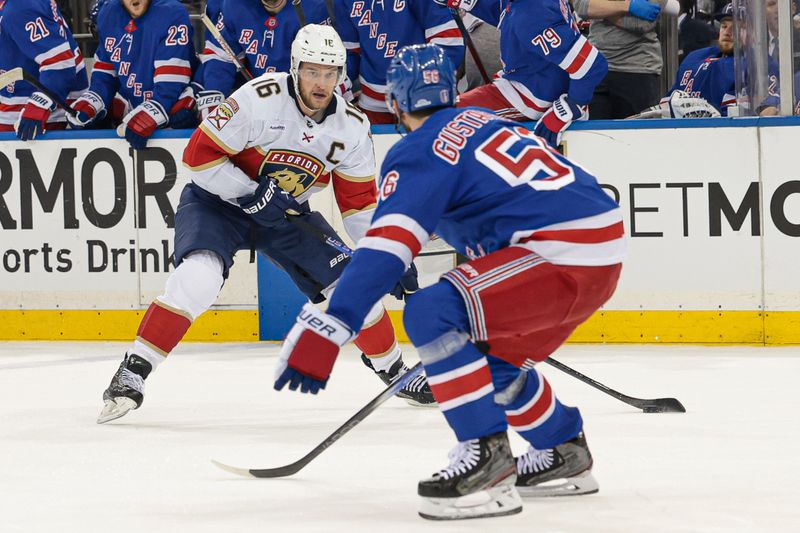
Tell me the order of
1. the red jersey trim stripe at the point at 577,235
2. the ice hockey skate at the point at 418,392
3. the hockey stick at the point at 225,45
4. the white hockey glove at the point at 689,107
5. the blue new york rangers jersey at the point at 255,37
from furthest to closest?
the blue new york rangers jersey at the point at 255,37, the hockey stick at the point at 225,45, the white hockey glove at the point at 689,107, the ice hockey skate at the point at 418,392, the red jersey trim stripe at the point at 577,235

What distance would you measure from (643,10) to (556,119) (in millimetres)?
761

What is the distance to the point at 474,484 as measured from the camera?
2572mm

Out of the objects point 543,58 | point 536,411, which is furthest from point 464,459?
point 543,58

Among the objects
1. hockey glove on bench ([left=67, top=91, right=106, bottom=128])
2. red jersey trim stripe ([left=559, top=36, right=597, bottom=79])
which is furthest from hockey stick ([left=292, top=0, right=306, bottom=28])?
red jersey trim stripe ([left=559, top=36, right=597, bottom=79])

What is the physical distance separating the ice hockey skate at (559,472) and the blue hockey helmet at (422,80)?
2.53 ft

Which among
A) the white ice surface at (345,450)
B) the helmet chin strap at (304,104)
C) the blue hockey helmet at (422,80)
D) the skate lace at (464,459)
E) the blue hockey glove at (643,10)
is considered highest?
the blue hockey glove at (643,10)

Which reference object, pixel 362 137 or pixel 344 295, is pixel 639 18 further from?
pixel 344 295

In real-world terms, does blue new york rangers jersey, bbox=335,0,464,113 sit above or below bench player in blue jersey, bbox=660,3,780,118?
above

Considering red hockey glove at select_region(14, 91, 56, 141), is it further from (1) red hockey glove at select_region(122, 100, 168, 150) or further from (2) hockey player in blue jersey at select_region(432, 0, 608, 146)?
(2) hockey player in blue jersey at select_region(432, 0, 608, 146)

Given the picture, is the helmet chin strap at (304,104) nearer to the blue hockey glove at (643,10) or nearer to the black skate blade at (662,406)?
the black skate blade at (662,406)

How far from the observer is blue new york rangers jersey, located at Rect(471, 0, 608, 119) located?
5309 mm

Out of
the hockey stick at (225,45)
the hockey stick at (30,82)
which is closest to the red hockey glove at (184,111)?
the hockey stick at (225,45)

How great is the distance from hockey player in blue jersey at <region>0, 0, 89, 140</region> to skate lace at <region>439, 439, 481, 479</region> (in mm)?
3827

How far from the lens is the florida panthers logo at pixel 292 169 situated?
4090 mm
